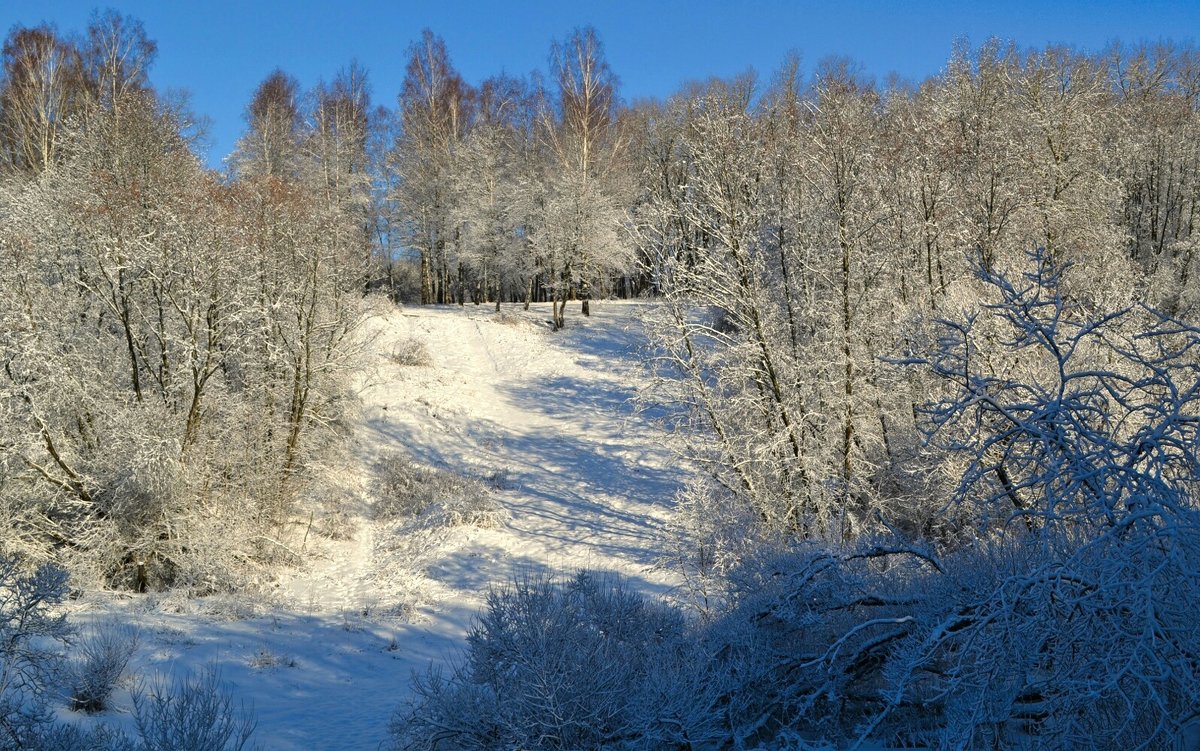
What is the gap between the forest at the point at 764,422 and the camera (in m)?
4.58

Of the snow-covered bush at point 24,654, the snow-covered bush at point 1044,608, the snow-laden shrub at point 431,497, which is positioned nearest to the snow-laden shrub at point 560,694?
the snow-covered bush at point 1044,608

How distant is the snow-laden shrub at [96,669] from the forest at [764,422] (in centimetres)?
56

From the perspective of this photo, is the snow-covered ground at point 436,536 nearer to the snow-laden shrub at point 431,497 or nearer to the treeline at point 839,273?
the snow-laden shrub at point 431,497

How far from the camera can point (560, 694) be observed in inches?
227

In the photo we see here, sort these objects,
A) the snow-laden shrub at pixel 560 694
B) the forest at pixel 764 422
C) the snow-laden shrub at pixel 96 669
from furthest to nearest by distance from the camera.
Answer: the snow-laden shrub at pixel 96 669
the snow-laden shrub at pixel 560 694
the forest at pixel 764 422

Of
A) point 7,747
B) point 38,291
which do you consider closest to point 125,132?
point 38,291

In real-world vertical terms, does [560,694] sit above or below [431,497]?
above

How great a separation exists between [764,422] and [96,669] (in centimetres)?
1019

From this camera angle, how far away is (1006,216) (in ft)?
47.9

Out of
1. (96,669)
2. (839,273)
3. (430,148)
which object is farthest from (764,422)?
(430,148)

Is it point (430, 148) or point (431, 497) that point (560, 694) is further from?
point (430, 148)

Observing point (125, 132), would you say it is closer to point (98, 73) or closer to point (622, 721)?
point (98, 73)

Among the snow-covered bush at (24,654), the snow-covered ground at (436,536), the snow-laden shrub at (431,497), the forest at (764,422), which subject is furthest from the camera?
the snow-laden shrub at (431,497)

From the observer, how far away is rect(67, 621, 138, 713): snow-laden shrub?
733 cm
